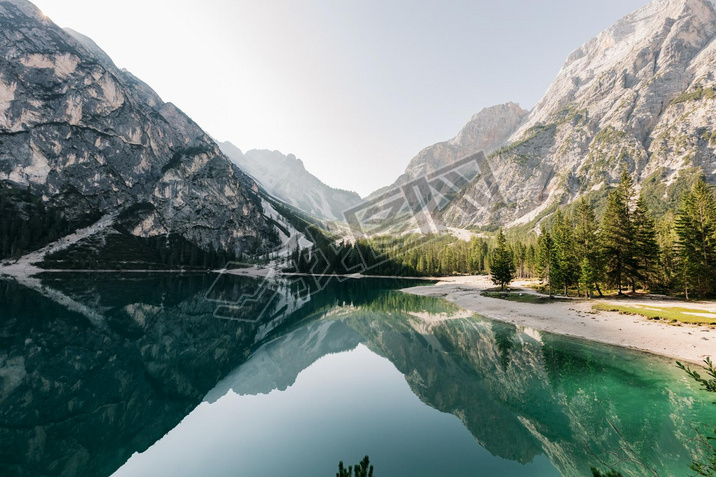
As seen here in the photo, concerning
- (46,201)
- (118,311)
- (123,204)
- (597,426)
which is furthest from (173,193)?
(597,426)

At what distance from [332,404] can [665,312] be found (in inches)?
1654

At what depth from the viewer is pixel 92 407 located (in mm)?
20641

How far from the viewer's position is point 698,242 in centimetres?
4719

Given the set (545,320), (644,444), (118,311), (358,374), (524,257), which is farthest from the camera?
(524,257)

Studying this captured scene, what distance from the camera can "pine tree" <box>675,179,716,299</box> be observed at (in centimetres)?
4562

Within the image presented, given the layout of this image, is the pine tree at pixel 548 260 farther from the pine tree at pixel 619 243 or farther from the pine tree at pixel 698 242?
the pine tree at pixel 698 242

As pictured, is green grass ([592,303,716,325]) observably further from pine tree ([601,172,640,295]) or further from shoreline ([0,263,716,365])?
pine tree ([601,172,640,295])

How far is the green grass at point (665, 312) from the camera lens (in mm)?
31625

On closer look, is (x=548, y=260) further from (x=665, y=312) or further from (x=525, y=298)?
(x=665, y=312)

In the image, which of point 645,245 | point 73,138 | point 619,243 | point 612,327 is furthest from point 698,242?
point 73,138

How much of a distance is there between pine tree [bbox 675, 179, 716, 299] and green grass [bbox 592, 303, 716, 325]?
11815 millimetres

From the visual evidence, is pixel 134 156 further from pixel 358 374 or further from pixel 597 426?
pixel 597 426

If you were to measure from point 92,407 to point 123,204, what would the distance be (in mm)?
202920

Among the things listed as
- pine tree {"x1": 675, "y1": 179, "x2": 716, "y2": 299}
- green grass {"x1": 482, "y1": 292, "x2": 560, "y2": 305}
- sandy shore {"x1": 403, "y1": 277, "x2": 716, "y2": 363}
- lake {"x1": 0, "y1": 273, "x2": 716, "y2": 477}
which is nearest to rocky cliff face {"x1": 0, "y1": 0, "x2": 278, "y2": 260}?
lake {"x1": 0, "y1": 273, "x2": 716, "y2": 477}
